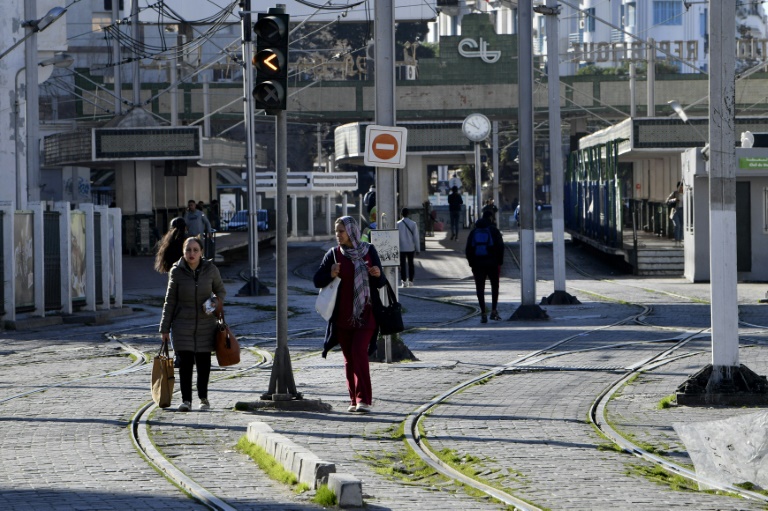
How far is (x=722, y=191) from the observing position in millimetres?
11789

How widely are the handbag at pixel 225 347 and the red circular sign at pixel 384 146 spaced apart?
13.3 feet

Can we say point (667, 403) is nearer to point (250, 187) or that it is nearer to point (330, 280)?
point (330, 280)

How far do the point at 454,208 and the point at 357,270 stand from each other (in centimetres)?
3313

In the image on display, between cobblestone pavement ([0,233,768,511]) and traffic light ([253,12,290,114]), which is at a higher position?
traffic light ([253,12,290,114])

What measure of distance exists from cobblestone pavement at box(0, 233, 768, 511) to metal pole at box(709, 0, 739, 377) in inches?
25.7

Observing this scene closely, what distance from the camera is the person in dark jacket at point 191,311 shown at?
464 inches

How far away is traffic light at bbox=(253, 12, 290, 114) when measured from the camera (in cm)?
1163

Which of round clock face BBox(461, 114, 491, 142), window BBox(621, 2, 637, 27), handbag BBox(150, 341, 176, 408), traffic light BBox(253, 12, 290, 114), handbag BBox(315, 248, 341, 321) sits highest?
window BBox(621, 2, 637, 27)

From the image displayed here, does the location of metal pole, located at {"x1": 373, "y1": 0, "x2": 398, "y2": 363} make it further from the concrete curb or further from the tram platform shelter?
the tram platform shelter

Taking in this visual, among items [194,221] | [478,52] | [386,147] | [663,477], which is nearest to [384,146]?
[386,147]

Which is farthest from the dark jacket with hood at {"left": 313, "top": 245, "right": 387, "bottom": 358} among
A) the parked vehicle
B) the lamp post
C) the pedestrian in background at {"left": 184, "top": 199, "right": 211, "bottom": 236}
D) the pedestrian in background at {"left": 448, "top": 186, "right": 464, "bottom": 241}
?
the parked vehicle

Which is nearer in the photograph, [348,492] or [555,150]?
[348,492]

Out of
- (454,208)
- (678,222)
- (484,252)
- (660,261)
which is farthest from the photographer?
(454,208)

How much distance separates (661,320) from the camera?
68.5ft
